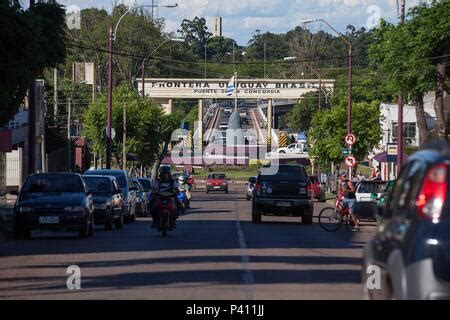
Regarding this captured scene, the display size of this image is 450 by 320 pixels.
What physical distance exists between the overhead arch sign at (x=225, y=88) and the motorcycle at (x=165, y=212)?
239 feet

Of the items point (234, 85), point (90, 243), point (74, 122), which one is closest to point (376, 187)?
point (90, 243)

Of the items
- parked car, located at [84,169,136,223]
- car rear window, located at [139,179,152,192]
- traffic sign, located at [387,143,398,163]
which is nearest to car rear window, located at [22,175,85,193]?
parked car, located at [84,169,136,223]

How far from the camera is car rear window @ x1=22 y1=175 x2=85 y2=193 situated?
25.8 metres

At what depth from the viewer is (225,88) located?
10206 cm

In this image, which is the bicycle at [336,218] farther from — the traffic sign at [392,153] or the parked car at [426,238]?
the parked car at [426,238]

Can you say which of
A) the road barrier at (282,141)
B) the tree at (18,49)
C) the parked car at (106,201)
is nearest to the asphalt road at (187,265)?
the parked car at (106,201)

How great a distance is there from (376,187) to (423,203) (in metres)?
33.5

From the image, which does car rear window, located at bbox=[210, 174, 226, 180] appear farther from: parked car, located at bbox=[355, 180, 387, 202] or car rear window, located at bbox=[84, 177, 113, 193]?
car rear window, located at bbox=[84, 177, 113, 193]

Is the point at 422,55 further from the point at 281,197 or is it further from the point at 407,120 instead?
the point at 407,120

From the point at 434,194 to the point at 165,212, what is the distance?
62.6 ft

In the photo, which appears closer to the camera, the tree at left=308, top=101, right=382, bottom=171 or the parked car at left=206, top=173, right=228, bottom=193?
the tree at left=308, top=101, right=382, bottom=171

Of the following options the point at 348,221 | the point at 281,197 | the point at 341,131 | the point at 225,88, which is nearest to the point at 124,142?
the point at 341,131

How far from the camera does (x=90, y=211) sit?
25750mm

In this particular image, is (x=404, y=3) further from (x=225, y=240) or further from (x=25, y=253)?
(x=25, y=253)
